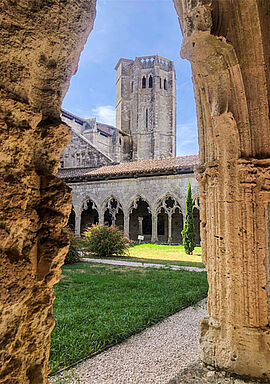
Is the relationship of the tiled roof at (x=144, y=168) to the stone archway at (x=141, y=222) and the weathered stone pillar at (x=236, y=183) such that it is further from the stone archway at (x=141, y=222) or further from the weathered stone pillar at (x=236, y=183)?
the weathered stone pillar at (x=236, y=183)

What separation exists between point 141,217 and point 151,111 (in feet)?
69.0

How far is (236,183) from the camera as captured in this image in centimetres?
269

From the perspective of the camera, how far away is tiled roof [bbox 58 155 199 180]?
15.9 m

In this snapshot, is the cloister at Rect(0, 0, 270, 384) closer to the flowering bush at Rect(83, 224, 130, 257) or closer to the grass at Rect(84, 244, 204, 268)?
the grass at Rect(84, 244, 204, 268)

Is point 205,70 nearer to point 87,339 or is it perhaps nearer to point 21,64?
point 21,64

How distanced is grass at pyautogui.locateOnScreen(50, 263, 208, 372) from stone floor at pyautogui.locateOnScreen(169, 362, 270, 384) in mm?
870

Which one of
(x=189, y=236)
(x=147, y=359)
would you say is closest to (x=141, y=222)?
(x=189, y=236)

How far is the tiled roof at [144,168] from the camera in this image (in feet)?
52.1

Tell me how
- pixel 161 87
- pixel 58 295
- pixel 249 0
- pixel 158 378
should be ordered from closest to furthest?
pixel 158 378 < pixel 249 0 < pixel 58 295 < pixel 161 87

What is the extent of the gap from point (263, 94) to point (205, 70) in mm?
629

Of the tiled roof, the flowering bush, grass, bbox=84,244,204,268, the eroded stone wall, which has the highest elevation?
Result: the tiled roof

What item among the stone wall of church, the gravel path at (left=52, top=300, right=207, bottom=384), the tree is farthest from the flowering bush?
the stone wall of church

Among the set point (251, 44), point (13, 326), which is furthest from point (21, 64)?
point (251, 44)

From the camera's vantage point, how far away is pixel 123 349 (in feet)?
9.62
